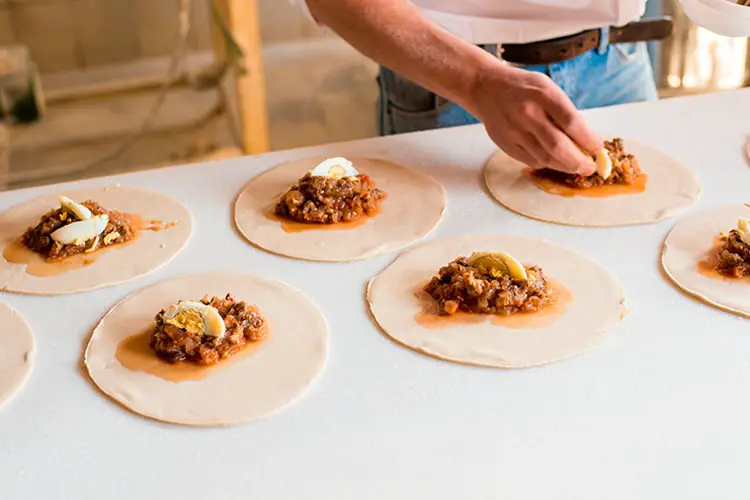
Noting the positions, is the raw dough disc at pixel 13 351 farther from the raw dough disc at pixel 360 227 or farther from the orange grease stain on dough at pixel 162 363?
the raw dough disc at pixel 360 227

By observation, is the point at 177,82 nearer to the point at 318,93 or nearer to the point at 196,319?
the point at 318,93

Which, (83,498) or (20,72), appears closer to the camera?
(83,498)

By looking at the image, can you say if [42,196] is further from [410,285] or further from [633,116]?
[633,116]

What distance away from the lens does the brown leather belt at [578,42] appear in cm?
211

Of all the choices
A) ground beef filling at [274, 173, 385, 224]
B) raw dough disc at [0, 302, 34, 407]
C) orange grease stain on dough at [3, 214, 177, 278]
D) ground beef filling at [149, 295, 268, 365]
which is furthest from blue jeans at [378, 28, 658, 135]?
raw dough disc at [0, 302, 34, 407]

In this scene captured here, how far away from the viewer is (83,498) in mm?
1181

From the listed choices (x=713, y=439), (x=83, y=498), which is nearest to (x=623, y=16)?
(x=713, y=439)

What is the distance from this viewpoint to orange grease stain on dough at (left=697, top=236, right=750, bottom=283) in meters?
1.55

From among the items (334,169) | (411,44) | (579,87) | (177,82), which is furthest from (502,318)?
(177,82)

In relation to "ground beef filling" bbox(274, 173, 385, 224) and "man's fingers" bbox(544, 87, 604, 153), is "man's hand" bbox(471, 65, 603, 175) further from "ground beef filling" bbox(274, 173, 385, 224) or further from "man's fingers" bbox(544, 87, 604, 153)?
"ground beef filling" bbox(274, 173, 385, 224)

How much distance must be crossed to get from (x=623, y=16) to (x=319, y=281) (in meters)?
1.01

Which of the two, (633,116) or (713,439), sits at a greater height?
(633,116)

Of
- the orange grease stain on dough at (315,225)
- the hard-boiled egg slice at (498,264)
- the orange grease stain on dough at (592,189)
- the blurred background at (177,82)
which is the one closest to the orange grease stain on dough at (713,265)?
the orange grease stain on dough at (592,189)

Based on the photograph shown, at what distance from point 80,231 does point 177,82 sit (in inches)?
97.0
